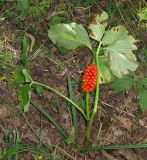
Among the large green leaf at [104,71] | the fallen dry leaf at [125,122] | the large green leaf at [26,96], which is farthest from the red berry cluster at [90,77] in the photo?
the fallen dry leaf at [125,122]

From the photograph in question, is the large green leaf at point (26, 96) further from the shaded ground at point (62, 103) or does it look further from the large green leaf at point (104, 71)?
the large green leaf at point (104, 71)

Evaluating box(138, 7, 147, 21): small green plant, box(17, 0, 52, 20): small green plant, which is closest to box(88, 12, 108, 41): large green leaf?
box(138, 7, 147, 21): small green plant

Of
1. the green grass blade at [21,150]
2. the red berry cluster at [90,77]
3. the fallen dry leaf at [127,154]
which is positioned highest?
the red berry cluster at [90,77]

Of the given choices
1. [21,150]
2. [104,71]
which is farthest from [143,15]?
[21,150]

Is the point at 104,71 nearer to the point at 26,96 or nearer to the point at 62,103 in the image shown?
the point at 62,103

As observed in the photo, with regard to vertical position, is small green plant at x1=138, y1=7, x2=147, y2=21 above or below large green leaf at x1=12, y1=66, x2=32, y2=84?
above

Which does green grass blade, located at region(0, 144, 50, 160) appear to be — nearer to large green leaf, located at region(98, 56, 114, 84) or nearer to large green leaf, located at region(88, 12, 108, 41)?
large green leaf, located at region(98, 56, 114, 84)
